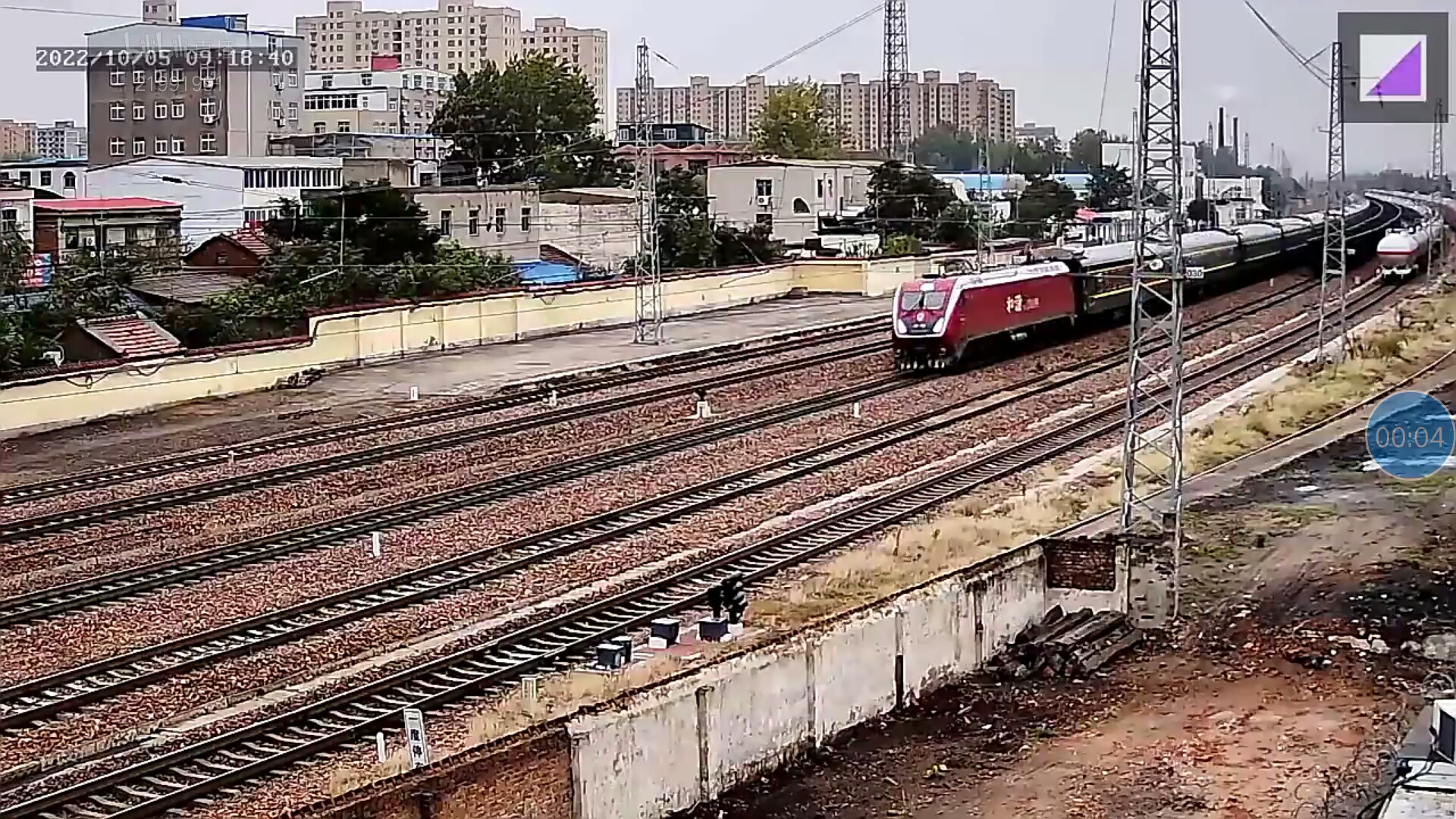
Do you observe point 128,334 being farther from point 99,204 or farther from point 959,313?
point 99,204

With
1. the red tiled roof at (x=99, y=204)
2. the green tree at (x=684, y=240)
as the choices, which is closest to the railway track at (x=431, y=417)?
the green tree at (x=684, y=240)

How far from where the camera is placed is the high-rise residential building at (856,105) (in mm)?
153250

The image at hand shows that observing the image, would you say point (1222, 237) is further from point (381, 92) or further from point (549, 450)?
point (381, 92)

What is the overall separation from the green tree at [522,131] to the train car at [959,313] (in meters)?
52.3

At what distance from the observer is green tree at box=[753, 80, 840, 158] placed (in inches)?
4154

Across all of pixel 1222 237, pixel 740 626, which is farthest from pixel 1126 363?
pixel 740 626

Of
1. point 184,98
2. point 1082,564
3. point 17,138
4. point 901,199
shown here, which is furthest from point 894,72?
point 17,138

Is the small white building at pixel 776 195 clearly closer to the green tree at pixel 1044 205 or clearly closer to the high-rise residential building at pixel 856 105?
the green tree at pixel 1044 205

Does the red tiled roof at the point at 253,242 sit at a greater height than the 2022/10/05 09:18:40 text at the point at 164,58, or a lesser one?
lesser

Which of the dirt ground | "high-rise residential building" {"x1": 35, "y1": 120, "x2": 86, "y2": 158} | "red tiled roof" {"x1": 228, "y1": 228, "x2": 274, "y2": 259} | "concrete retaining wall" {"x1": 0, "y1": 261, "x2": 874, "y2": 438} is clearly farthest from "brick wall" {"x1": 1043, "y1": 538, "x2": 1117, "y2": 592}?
"high-rise residential building" {"x1": 35, "y1": 120, "x2": 86, "y2": 158}

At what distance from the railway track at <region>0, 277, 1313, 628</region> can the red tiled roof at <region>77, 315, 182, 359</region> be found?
1302 cm

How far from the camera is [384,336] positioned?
36.9 metres

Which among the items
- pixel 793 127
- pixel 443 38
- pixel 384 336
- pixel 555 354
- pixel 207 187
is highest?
pixel 443 38

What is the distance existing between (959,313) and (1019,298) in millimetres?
2687
